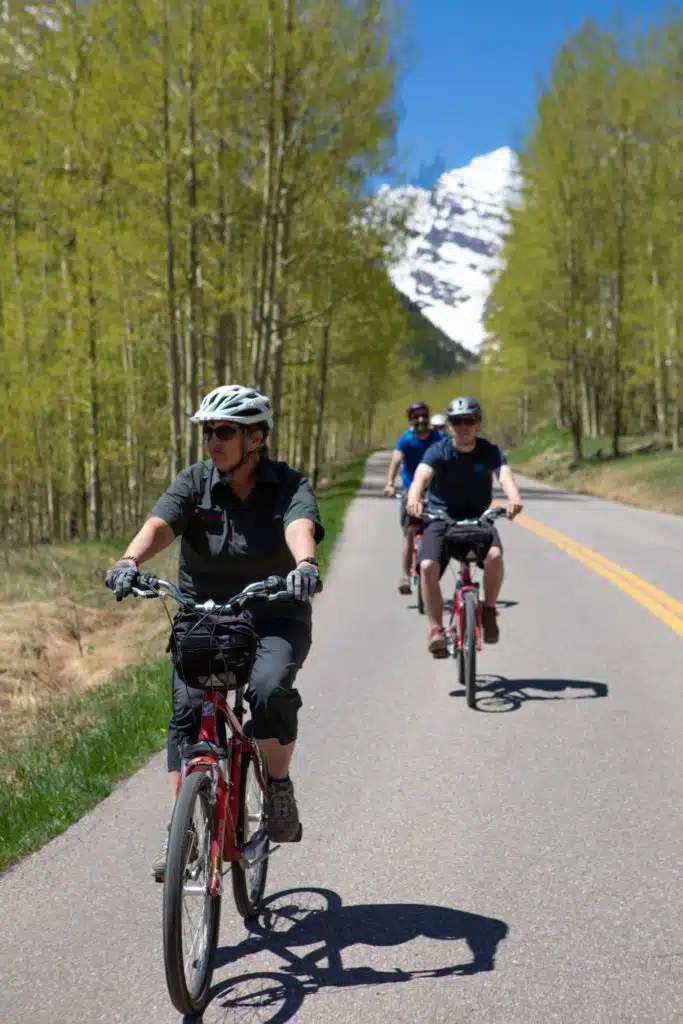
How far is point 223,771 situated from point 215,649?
43 cm

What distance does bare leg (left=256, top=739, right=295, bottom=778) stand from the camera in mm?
4387

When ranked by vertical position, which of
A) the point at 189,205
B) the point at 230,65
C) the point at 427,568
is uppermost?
the point at 230,65

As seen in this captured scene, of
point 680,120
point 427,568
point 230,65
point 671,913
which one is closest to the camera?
point 671,913

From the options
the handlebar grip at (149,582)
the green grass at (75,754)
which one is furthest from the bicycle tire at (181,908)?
the green grass at (75,754)

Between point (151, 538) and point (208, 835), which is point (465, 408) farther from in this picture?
point (208, 835)

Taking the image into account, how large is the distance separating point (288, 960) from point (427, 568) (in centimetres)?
496

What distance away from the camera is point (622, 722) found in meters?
7.46

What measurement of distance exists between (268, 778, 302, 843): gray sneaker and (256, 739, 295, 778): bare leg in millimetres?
37

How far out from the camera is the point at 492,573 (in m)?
8.84

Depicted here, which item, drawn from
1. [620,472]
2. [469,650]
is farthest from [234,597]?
[620,472]

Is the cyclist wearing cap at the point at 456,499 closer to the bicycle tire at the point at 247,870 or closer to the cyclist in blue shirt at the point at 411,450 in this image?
the cyclist in blue shirt at the point at 411,450

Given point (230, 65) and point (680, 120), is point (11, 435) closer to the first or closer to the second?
point (230, 65)

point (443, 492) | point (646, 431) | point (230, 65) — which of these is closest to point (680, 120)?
point (646, 431)

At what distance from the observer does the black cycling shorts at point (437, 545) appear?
878cm
